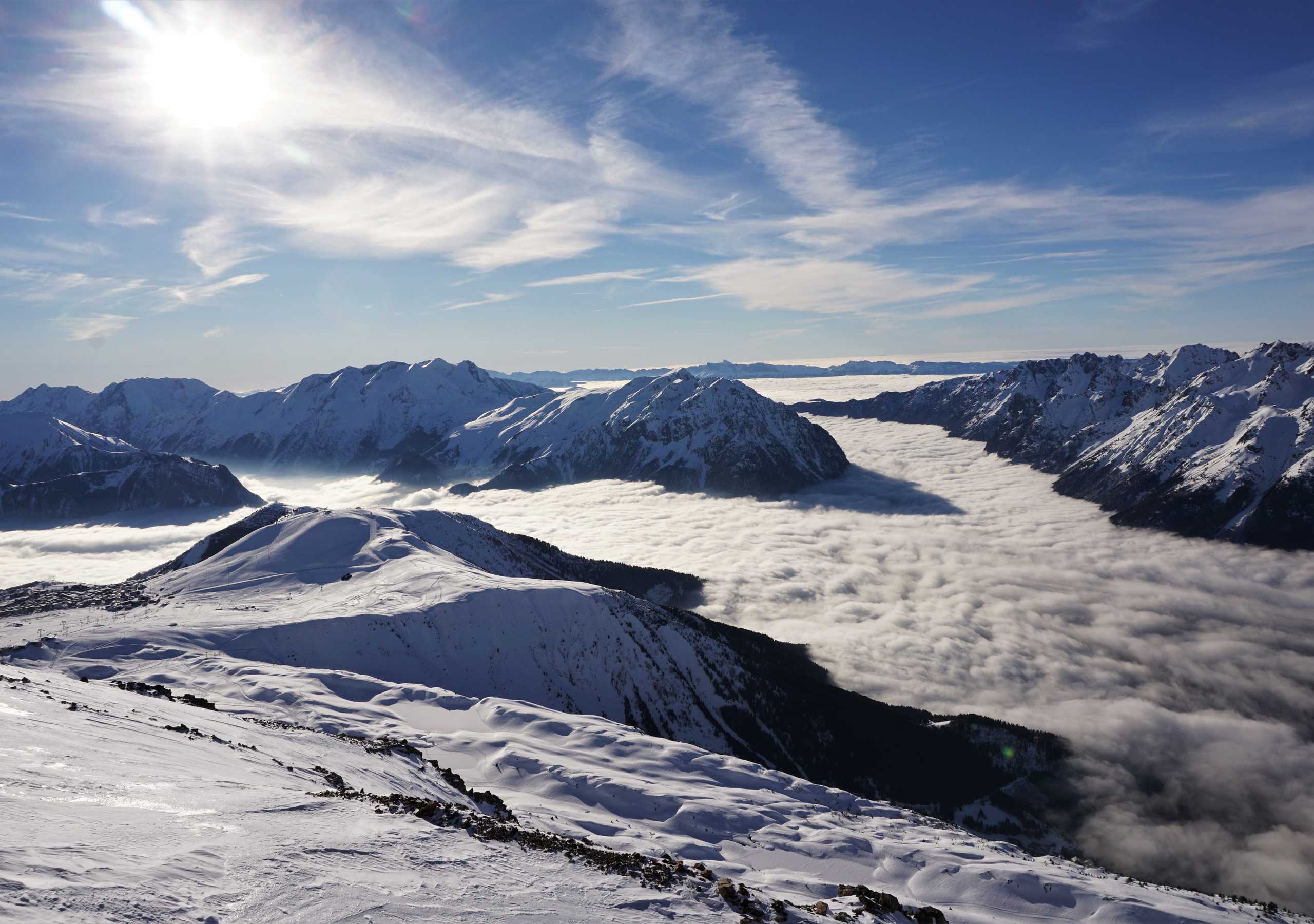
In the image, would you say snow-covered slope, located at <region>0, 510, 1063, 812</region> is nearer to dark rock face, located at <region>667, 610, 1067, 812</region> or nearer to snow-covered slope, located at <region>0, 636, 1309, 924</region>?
dark rock face, located at <region>667, 610, 1067, 812</region>

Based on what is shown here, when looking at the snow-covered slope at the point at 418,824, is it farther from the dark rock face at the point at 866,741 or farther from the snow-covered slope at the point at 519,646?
the dark rock face at the point at 866,741

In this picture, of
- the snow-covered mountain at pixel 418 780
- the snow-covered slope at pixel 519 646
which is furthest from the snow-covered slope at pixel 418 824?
the snow-covered slope at pixel 519 646

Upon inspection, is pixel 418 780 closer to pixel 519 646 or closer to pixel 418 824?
pixel 418 824

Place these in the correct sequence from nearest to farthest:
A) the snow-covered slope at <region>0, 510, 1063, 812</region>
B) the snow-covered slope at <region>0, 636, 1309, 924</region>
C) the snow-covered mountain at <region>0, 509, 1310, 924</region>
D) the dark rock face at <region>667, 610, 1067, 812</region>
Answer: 1. the snow-covered slope at <region>0, 636, 1309, 924</region>
2. the snow-covered mountain at <region>0, 509, 1310, 924</region>
3. the snow-covered slope at <region>0, 510, 1063, 812</region>
4. the dark rock face at <region>667, 610, 1067, 812</region>

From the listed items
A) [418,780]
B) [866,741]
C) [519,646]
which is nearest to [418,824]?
[418,780]

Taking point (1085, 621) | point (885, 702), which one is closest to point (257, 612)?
point (885, 702)

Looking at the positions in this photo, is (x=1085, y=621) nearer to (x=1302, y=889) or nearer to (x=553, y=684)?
(x=1302, y=889)

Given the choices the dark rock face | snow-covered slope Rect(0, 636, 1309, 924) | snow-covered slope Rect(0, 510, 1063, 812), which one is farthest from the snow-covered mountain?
the dark rock face
